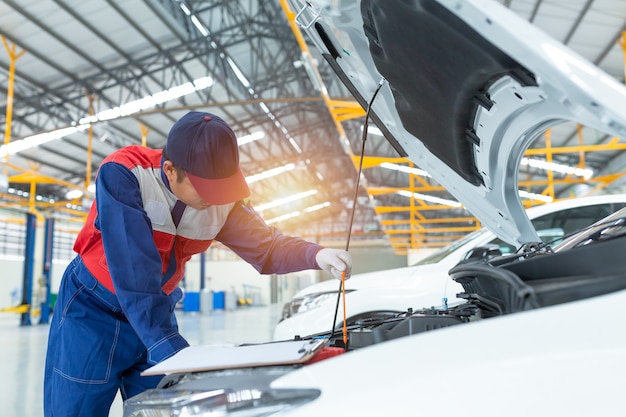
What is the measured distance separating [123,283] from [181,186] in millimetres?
316

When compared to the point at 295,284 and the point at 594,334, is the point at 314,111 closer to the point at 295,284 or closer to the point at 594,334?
the point at 295,284

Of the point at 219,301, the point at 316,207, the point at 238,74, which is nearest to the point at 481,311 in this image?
the point at 238,74

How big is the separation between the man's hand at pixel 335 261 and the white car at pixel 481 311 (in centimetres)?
22

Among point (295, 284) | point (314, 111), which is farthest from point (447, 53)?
point (295, 284)

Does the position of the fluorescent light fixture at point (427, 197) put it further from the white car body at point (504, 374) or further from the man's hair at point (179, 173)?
the white car body at point (504, 374)

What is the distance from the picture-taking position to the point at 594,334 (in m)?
0.68

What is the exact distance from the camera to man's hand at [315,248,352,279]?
4.83ft

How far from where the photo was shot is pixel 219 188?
1.31 metres

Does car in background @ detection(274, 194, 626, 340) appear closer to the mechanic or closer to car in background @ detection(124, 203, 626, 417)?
the mechanic

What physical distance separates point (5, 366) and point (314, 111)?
1327 cm

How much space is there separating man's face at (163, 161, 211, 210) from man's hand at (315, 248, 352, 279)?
39 cm

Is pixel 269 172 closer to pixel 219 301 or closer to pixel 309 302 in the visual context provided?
pixel 219 301

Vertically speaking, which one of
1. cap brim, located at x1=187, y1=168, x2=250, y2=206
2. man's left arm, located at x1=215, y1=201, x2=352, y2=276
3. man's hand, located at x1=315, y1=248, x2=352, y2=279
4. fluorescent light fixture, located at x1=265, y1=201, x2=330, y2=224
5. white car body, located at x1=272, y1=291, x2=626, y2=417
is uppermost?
fluorescent light fixture, located at x1=265, y1=201, x2=330, y2=224

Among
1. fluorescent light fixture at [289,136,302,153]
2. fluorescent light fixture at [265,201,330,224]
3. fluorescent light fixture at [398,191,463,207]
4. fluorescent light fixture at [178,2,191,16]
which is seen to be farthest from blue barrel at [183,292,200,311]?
fluorescent light fixture at [178,2,191,16]
